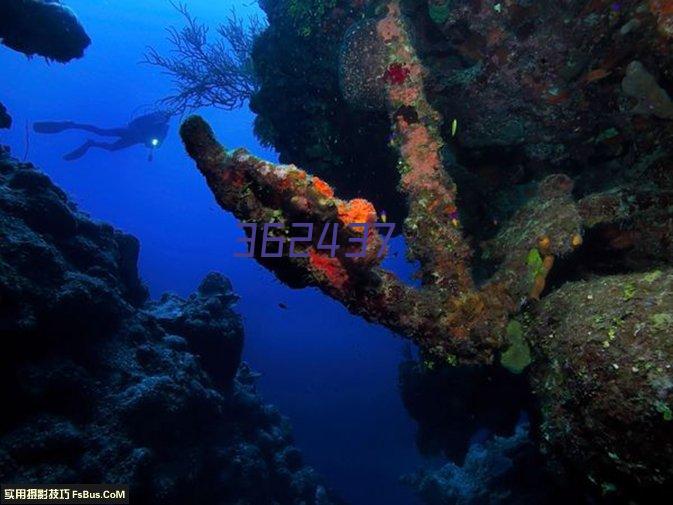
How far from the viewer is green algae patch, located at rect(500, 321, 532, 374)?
4.02m

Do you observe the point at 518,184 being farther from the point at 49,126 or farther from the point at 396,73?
the point at 49,126

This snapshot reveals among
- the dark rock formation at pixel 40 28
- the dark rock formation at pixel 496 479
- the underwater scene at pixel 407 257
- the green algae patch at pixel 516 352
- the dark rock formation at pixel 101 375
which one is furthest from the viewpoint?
the dark rock formation at pixel 40 28

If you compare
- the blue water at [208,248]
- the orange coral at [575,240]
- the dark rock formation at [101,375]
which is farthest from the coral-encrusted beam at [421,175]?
the blue water at [208,248]

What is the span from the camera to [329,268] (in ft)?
11.4

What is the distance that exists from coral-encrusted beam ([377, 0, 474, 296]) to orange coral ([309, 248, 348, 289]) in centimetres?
116

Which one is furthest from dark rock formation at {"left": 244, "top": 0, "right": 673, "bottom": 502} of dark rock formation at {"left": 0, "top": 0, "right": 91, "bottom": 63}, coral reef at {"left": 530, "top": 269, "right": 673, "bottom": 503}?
dark rock formation at {"left": 0, "top": 0, "right": 91, "bottom": 63}

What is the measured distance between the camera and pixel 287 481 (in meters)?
10.9

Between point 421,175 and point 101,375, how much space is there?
6.11 metres

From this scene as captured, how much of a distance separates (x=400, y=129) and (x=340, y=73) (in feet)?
5.10

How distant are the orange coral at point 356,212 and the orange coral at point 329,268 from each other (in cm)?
47

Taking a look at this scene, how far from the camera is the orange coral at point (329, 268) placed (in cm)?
339

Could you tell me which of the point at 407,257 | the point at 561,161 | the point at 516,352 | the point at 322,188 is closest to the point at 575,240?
the point at 516,352

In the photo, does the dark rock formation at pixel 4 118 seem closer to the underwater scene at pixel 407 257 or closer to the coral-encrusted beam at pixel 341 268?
the underwater scene at pixel 407 257

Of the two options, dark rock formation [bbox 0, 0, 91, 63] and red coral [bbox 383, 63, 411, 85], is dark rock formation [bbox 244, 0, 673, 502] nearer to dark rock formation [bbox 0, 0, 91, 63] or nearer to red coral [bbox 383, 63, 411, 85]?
red coral [bbox 383, 63, 411, 85]
